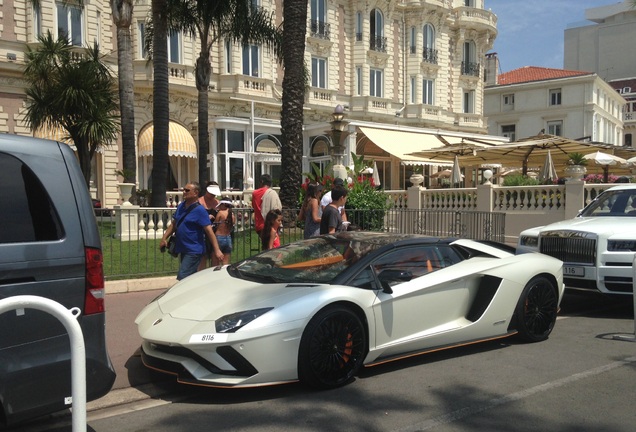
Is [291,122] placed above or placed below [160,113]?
below

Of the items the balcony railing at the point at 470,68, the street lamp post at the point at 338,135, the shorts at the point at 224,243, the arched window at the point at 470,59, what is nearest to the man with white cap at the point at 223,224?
the shorts at the point at 224,243

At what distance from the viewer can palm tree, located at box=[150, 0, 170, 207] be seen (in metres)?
17.2

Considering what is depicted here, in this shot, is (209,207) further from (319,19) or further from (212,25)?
(319,19)

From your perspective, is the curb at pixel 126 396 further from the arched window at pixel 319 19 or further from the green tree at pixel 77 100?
the arched window at pixel 319 19

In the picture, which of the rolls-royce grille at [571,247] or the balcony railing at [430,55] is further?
the balcony railing at [430,55]

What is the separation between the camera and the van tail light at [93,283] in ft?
12.0

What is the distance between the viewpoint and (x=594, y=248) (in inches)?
300

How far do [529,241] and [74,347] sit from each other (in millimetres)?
7219

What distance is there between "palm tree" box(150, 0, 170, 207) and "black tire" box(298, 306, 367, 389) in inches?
527

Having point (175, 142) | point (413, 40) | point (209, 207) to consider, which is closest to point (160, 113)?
point (175, 142)

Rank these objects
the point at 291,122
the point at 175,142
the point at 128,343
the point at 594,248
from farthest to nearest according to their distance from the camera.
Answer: the point at 175,142 → the point at 291,122 → the point at 594,248 → the point at 128,343

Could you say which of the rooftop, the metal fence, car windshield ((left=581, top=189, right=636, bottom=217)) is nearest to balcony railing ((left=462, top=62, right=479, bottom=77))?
the rooftop

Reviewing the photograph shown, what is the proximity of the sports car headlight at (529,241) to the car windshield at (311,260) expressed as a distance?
3483 millimetres

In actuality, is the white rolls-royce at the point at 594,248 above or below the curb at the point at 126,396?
above
